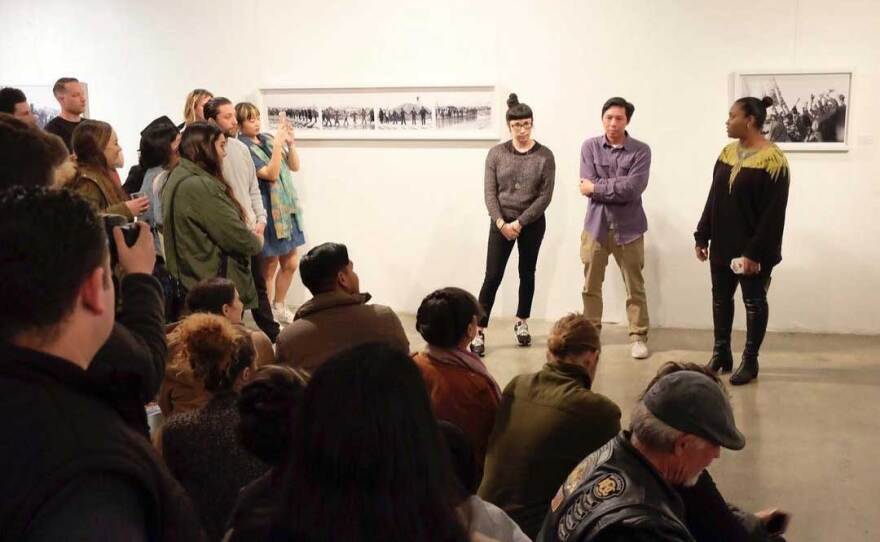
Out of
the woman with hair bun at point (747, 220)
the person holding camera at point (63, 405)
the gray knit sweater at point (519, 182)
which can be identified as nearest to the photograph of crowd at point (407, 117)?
the gray knit sweater at point (519, 182)

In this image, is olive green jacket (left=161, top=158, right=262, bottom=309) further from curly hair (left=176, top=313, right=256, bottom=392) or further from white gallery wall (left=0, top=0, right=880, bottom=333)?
white gallery wall (left=0, top=0, right=880, bottom=333)

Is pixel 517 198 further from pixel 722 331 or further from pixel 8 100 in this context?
pixel 8 100

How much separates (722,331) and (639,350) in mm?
574

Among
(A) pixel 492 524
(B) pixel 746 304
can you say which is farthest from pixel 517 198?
(A) pixel 492 524

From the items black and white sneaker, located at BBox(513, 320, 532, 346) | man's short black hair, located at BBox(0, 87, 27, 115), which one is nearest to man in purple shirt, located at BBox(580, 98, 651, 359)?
black and white sneaker, located at BBox(513, 320, 532, 346)

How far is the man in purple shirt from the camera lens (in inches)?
195

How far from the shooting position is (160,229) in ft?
14.1

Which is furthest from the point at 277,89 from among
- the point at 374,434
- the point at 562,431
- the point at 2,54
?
the point at 374,434

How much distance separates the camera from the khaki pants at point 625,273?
5.12 meters

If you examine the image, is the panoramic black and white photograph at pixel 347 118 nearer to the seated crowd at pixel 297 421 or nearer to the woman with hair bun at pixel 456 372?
the seated crowd at pixel 297 421

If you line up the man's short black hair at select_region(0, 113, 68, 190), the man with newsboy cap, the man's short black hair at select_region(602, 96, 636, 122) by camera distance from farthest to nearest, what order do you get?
the man's short black hair at select_region(602, 96, 636, 122) → the man's short black hair at select_region(0, 113, 68, 190) → the man with newsboy cap

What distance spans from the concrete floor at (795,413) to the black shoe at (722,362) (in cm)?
21

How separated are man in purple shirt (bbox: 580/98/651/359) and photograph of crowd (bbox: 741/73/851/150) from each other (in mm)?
990

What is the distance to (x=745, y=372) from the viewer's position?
459 cm
